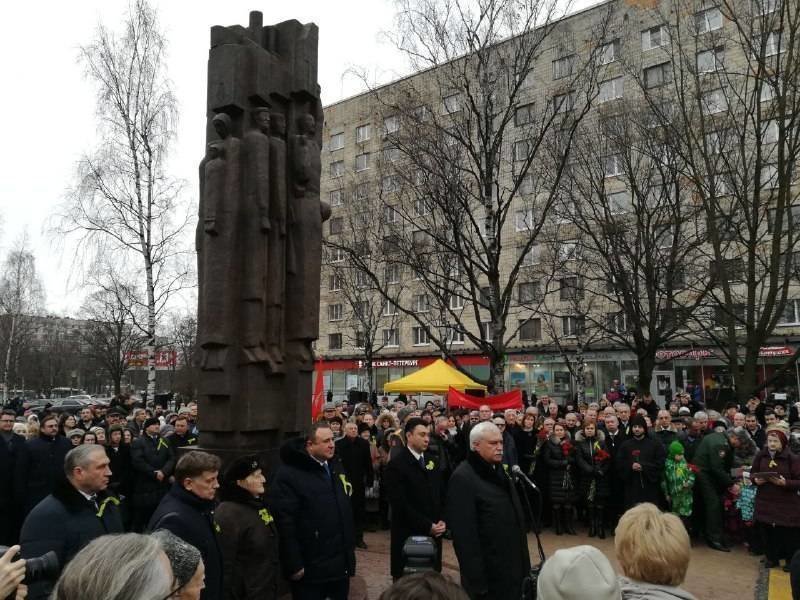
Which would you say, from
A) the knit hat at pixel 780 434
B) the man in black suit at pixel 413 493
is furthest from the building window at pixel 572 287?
the man in black suit at pixel 413 493

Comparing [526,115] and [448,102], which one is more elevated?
[526,115]

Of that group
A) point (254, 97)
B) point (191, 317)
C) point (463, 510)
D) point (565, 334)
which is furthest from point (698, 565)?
point (191, 317)

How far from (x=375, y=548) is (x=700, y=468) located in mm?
5011

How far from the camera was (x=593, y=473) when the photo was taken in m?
9.86

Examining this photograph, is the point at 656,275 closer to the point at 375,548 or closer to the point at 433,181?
the point at 433,181

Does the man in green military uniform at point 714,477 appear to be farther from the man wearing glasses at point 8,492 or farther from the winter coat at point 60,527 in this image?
the man wearing glasses at point 8,492

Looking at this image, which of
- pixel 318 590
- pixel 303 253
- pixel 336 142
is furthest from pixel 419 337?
pixel 318 590

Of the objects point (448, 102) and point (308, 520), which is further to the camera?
point (448, 102)

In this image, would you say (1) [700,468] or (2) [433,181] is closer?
(1) [700,468]

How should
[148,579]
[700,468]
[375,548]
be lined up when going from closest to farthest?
[148,579], [375,548], [700,468]

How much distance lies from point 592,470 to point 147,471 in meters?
6.55

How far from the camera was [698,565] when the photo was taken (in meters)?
8.19

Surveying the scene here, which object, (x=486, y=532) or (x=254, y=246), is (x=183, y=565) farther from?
(x=254, y=246)

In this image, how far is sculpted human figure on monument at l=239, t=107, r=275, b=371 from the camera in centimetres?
709
